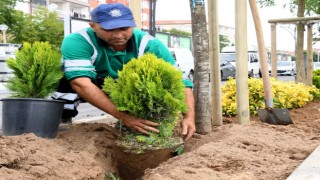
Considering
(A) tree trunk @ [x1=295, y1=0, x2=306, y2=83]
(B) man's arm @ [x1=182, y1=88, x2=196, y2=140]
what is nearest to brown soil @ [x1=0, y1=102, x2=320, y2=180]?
(B) man's arm @ [x1=182, y1=88, x2=196, y2=140]

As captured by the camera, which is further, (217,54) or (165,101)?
(217,54)

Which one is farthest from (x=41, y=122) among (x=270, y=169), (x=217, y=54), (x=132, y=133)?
(x=217, y=54)

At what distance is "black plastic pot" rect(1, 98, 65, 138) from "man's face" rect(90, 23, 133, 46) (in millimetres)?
668

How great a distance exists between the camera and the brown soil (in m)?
2.71

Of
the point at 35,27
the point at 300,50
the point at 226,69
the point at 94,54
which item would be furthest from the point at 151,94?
the point at 35,27

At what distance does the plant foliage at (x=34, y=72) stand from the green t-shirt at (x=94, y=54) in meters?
0.11

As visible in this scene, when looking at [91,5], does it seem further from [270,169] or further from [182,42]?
[270,169]

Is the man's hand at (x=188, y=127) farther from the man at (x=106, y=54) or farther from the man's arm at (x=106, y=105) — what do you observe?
the man's arm at (x=106, y=105)

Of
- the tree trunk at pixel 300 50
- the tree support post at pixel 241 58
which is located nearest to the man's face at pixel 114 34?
the tree support post at pixel 241 58

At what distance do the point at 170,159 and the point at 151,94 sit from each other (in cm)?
50

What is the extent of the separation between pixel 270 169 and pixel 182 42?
31284mm

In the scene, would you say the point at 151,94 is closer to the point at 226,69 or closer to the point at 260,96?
the point at 260,96

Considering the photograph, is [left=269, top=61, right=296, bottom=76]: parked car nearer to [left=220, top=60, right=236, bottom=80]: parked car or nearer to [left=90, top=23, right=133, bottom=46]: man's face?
[left=220, top=60, right=236, bottom=80]: parked car

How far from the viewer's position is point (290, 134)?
4.76 m
